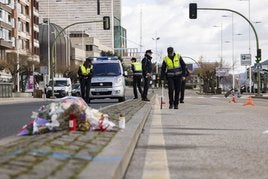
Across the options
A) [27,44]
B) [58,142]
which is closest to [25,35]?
[27,44]

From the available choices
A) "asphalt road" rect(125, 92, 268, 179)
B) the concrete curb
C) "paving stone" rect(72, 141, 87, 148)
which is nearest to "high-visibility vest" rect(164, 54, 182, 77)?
"asphalt road" rect(125, 92, 268, 179)

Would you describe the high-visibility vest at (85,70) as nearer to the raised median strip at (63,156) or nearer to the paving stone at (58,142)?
the raised median strip at (63,156)

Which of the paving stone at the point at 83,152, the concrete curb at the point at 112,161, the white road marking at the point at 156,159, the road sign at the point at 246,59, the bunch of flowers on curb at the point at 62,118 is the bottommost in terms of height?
the white road marking at the point at 156,159

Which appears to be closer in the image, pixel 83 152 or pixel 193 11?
pixel 83 152

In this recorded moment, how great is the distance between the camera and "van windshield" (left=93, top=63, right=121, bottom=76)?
27094mm

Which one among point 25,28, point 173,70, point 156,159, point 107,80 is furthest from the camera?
point 25,28

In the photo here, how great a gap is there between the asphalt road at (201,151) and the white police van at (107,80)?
43.9 ft

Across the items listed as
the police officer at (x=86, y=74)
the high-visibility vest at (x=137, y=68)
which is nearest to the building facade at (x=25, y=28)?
the high-visibility vest at (x=137, y=68)


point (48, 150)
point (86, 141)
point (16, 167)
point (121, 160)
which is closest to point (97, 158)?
point (121, 160)

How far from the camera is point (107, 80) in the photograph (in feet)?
87.1

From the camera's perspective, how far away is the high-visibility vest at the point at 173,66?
59.8 ft

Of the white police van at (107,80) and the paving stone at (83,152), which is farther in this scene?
the white police van at (107,80)

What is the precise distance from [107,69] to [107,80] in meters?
0.78

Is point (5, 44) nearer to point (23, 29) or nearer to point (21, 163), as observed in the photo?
point (23, 29)
